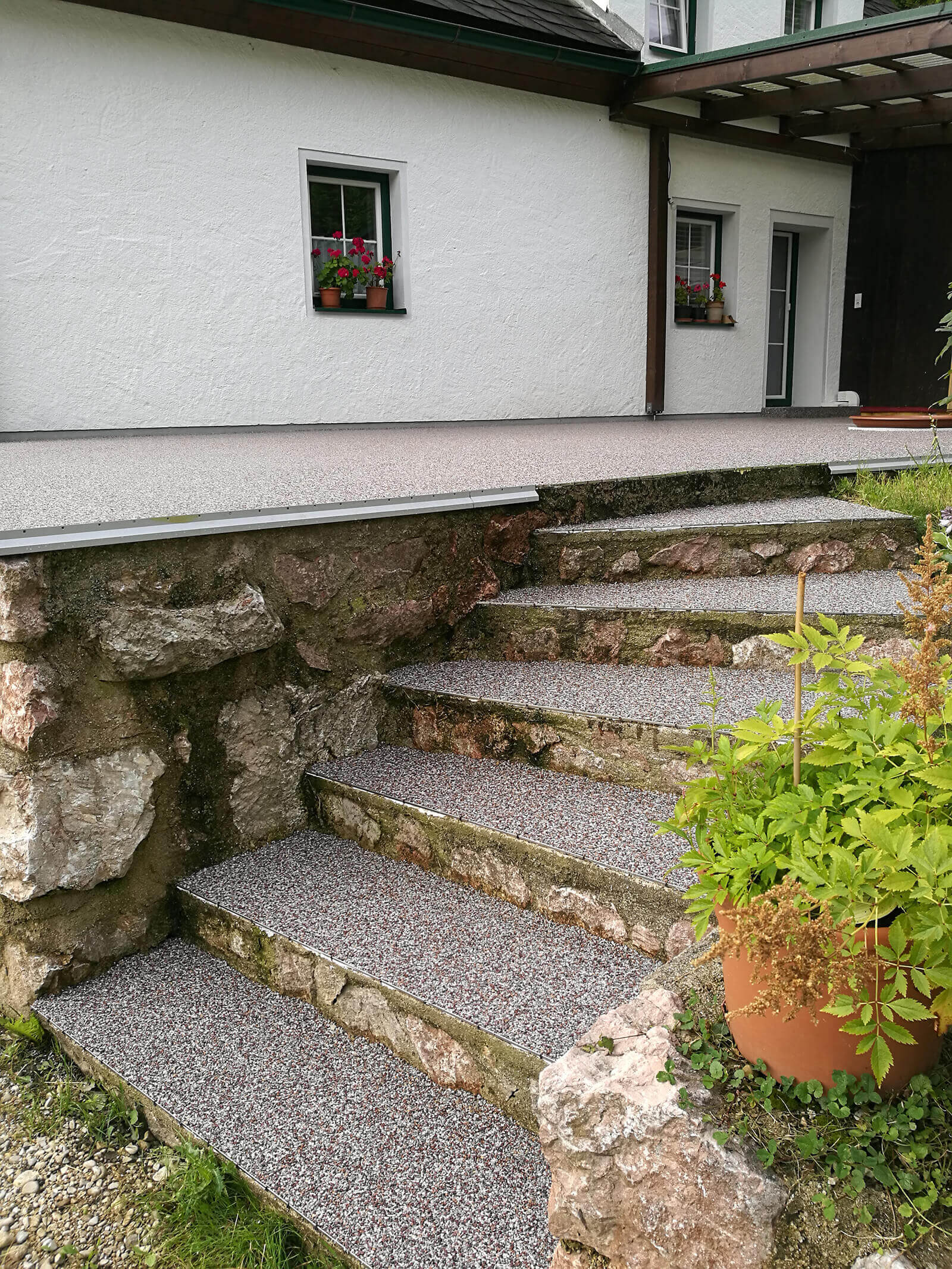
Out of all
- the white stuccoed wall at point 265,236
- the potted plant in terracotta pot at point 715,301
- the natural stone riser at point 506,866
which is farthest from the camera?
the potted plant in terracotta pot at point 715,301

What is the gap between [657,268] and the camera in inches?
326

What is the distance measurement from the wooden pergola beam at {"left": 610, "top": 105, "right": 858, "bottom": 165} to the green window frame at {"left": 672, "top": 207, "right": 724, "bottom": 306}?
578 millimetres

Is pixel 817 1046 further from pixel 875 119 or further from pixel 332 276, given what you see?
pixel 875 119

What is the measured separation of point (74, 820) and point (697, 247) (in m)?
8.35

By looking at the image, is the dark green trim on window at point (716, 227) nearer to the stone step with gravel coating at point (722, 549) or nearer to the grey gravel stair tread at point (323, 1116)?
the stone step with gravel coating at point (722, 549)

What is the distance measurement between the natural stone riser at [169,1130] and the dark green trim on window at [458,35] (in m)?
5.85

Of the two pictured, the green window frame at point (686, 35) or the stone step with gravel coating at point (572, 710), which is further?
the green window frame at point (686, 35)

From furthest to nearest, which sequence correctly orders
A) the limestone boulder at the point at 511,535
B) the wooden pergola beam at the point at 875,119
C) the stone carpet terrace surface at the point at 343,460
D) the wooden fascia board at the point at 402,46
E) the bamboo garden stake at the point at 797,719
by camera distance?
the wooden pergola beam at the point at 875,119, the wooden fascia board at the point at 402,46, the limestone boulder at the point at 511,535, the stone carpet terrace surface at the point at 343,460, the bamboo garden stake at the point at 797,719

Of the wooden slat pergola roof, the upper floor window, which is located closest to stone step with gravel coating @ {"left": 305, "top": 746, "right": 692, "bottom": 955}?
the wooden slat pergola roof

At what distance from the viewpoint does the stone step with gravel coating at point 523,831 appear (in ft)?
6.30

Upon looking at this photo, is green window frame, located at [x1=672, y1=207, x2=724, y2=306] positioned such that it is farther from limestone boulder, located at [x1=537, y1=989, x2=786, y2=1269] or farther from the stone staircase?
limestone boulder, located at [x1=537, y1=989, x2=786, y2=1269]

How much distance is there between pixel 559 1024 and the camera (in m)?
1.74

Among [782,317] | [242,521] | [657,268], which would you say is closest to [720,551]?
[242,521]

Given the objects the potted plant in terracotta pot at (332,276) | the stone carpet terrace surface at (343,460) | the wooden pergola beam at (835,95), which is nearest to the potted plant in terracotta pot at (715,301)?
the wooden pergola beam at (835,95)
